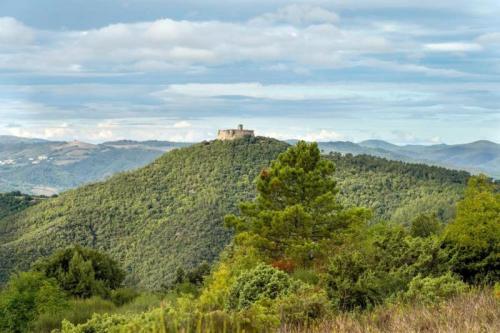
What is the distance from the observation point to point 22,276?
76.5 feet

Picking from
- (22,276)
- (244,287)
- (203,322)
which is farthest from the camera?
(22,276)

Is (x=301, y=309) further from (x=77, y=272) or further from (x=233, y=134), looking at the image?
(x=233, y=134)

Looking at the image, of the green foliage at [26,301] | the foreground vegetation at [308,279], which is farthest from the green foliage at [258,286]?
the green foliage at [26,301]

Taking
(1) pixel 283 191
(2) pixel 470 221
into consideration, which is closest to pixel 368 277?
(2) pixel 470 221

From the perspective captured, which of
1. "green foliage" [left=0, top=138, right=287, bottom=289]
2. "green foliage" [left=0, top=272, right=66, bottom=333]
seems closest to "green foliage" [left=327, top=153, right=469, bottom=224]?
"green foliage" [left=0, top=138, right=287, bottom=289]

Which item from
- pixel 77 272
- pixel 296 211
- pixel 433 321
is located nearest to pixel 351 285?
pixel 433 321

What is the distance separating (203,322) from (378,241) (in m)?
12.8

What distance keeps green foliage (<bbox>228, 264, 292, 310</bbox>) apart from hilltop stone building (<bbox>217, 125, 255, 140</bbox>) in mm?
127777

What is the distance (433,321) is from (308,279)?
7986 millimetres

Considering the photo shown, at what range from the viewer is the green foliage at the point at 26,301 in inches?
696

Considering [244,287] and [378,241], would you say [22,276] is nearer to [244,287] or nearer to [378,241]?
[378,241]

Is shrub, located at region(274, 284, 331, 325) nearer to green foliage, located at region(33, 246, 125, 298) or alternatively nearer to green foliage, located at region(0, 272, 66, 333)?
green foliage, located at region(0, 272, 66, 333)

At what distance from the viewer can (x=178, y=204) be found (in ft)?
377

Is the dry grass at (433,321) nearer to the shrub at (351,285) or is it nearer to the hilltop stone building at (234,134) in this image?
the shrub at (351,285)
